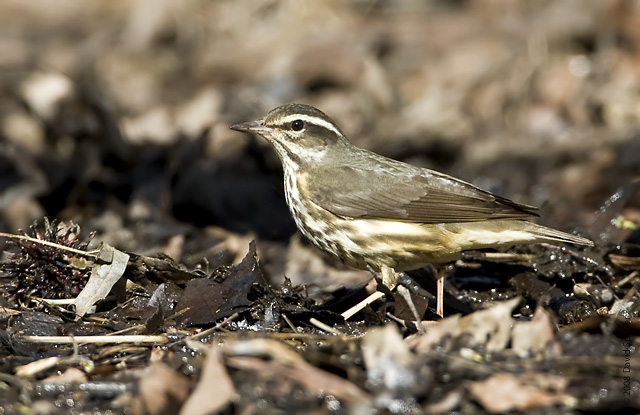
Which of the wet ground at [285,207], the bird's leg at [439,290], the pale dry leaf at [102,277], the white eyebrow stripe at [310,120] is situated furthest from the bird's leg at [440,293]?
the pale dry leaf at [102,277]

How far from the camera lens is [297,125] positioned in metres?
7.41

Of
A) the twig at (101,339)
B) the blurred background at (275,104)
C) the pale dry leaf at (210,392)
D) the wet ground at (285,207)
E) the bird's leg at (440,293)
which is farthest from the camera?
the blurred background at (275,104)

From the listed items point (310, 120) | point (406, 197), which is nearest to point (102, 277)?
point (310, 120)

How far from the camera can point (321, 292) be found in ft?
24.1

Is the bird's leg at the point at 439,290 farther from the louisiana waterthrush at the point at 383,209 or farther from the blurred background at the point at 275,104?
the blurred background at the point at 275,104

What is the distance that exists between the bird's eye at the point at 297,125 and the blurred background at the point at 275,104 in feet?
4.36

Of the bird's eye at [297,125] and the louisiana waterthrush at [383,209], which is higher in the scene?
the bird's eye at [297,125]

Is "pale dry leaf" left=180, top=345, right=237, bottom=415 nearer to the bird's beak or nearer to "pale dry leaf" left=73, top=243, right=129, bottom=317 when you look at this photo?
"pale dry leaf" left=73, top=243, right=129, bottom=317

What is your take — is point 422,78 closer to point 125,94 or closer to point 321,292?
point 125,94

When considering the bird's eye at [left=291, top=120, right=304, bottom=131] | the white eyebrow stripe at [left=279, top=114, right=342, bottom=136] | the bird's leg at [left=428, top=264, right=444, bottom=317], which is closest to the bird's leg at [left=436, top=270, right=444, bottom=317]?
the bird's leg at [left=428, top=264, right=444, bottom=317]

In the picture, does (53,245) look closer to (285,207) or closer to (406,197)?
(406,197)

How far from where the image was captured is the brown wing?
6641mm

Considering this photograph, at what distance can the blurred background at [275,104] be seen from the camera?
966cm

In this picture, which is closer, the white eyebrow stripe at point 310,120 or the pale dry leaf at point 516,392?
the pale dry leaf at point 516,392
